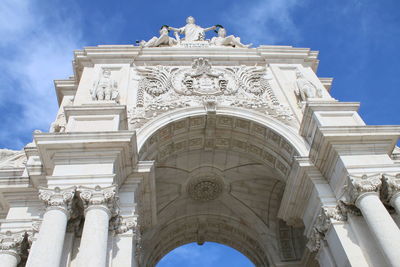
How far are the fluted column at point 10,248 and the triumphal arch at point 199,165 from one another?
0.02 m

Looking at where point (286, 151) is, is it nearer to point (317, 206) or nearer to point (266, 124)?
point (266, 124)

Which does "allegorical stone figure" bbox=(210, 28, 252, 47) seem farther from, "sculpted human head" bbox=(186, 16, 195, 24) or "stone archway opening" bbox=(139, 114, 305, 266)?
"stone archway opening" bbox=(139, 114, 305, 266)

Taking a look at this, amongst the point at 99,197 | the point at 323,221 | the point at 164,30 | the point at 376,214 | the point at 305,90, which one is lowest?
the point at 376,214

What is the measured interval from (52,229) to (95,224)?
865 mm

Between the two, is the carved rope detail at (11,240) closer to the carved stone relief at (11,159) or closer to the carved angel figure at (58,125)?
the carved stone relief at (11,159)

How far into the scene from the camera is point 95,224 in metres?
8.67

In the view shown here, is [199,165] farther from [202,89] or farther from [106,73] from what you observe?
[106,73]

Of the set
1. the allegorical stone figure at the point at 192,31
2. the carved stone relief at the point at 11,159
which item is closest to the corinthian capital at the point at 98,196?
the carved stone relief at the point at 11,159

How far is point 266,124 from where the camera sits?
43.2 ft

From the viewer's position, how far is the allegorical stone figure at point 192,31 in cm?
1917

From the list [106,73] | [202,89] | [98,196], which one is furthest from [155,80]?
[98,196]

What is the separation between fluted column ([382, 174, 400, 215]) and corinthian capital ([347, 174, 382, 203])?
0.21 m

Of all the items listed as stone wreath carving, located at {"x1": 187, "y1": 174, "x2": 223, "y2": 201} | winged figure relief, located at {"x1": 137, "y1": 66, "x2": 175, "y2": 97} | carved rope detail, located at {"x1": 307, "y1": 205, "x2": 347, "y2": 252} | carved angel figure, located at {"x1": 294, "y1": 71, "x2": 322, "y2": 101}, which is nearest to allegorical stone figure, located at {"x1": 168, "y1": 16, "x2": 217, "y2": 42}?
winged figure relief, located at {"x1": 137, "y1": 66, "x2": 175, "y2": 97}

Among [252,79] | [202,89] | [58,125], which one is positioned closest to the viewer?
[58,125]
